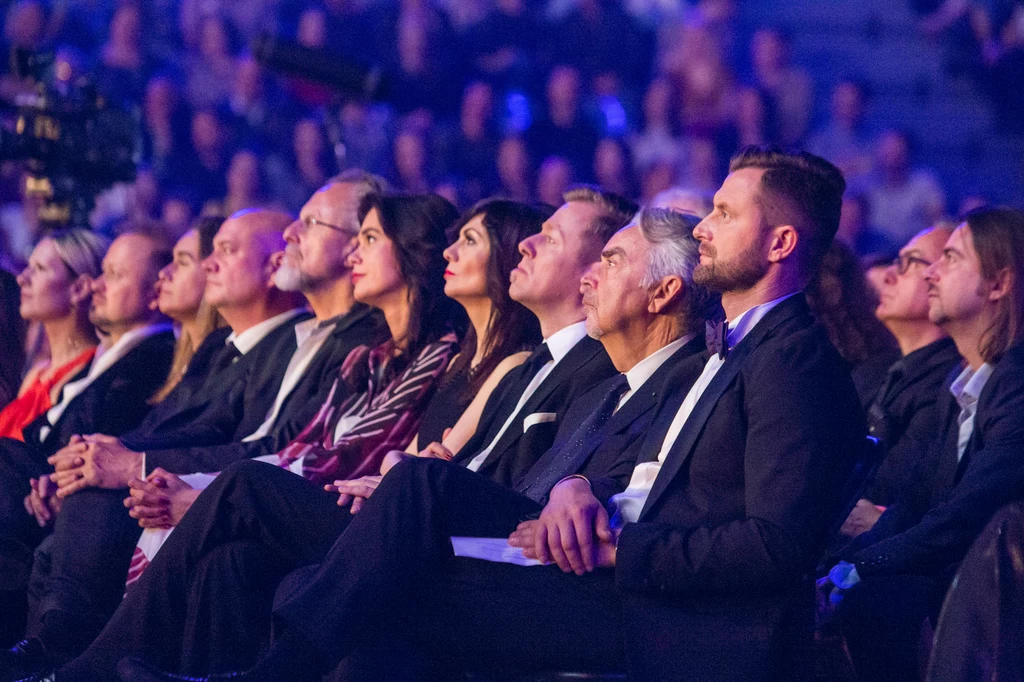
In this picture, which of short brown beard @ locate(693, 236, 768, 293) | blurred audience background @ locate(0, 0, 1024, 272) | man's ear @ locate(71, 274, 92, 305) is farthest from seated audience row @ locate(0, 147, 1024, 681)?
blurred audience background @ locate(0, 0, 1024, 272)

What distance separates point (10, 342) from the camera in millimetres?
4820

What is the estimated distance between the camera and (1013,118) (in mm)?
7820

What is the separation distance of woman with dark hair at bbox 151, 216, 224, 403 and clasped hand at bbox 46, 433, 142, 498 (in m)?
1.00

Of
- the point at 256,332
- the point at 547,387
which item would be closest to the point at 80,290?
the point at 256,332

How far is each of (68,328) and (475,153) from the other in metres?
3.38

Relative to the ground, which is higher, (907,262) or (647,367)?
(907,262)

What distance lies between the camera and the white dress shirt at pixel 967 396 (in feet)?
10.4

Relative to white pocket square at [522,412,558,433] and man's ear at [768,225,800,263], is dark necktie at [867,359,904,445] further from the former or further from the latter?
man's ear at [768,225,800,263]

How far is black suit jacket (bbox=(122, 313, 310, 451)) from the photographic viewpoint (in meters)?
4.34

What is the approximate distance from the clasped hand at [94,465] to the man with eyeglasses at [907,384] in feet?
6.67

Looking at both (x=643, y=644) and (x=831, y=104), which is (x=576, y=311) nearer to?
(x=643, y=644)

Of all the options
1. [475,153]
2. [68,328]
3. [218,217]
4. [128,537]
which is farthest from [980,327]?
[475,153]

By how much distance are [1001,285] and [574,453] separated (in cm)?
121

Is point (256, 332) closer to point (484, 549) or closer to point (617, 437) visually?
point (617, 437)
